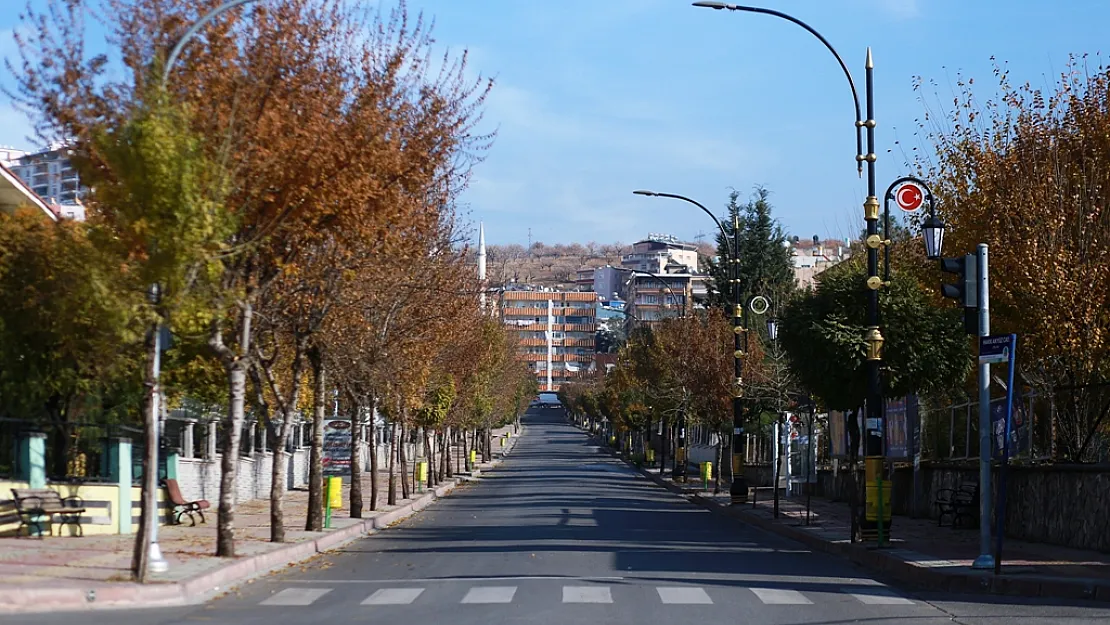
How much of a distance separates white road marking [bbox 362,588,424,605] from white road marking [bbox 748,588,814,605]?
4280mm

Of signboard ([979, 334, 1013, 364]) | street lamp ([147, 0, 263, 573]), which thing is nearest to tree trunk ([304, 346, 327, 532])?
street lamp ([147, 0, 263, 573])

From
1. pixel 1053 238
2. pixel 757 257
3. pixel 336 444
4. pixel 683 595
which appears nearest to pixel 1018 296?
pixel 1053 238

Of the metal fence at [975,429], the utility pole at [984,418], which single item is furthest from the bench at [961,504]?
the utility pole at [984,418]

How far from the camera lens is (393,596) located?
17109mm

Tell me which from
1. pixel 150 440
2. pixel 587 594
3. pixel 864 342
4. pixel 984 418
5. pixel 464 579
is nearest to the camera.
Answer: pixel 587 594

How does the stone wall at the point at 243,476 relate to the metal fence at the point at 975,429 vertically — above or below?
below

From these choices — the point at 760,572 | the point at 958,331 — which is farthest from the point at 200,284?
the point at 958,331

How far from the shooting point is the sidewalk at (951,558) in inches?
707

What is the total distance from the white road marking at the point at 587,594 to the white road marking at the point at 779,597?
6.23ft

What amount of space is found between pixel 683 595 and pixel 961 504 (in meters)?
14.7

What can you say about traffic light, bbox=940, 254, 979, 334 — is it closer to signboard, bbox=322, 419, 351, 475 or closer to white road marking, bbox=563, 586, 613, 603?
white road marking, bbox=563, 586, 613, 603

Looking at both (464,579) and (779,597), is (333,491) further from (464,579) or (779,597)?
(779,597)

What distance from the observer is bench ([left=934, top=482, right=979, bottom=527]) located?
29922mm

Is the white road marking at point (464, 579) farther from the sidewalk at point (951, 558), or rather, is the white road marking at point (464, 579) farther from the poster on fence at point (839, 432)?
the poster on fence at point (839, 432)
